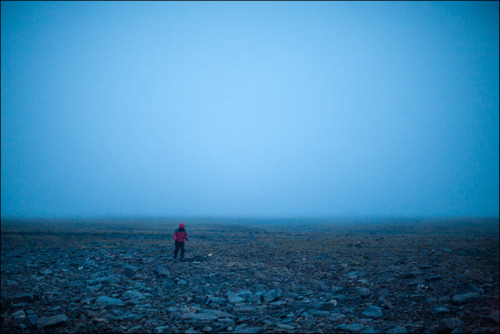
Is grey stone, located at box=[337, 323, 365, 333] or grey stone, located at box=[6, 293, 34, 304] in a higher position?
grey stone, located at box=[6, 293, 34, 304]

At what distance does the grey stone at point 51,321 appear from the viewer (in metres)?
9.16

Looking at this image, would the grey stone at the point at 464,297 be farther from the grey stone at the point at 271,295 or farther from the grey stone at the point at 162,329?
the grey stone at the point at 162,329

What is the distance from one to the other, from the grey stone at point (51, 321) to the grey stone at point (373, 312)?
36.0 ft

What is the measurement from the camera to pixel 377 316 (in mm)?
10141

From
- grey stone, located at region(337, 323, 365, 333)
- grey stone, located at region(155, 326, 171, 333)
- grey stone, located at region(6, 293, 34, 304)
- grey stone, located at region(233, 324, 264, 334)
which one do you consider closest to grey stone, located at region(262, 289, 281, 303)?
grey stone, located at region(233, 324, 264, 334)

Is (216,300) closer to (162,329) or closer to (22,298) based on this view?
(162,329)

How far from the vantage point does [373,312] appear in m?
10.4

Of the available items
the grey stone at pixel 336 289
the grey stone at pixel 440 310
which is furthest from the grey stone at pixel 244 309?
the grey stone at pixel 440 310

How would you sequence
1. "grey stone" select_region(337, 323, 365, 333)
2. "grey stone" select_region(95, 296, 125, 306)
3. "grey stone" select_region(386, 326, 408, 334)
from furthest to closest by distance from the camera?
"grey stone" select_region(95, 296, 125, 306), "grey stone" select_region(337, 323, 365, 333), "grey stone" select_region(386, 326, 408, 334)

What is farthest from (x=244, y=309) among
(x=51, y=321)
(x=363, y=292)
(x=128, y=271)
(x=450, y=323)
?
(x=128, y=271)

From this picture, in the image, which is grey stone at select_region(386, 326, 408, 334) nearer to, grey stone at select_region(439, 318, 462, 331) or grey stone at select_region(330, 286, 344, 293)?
grey stone at select_region(439, 318, 462, 331)

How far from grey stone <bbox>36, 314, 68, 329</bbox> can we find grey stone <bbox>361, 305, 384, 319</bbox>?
11.0 meters

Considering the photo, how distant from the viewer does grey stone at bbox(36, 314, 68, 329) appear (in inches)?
361

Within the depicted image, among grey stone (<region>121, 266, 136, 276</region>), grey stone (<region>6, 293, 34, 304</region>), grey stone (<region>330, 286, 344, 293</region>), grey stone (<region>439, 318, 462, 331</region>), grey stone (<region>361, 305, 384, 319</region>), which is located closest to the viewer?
grey stone (<region>439, 318, 462, 331</region>)
